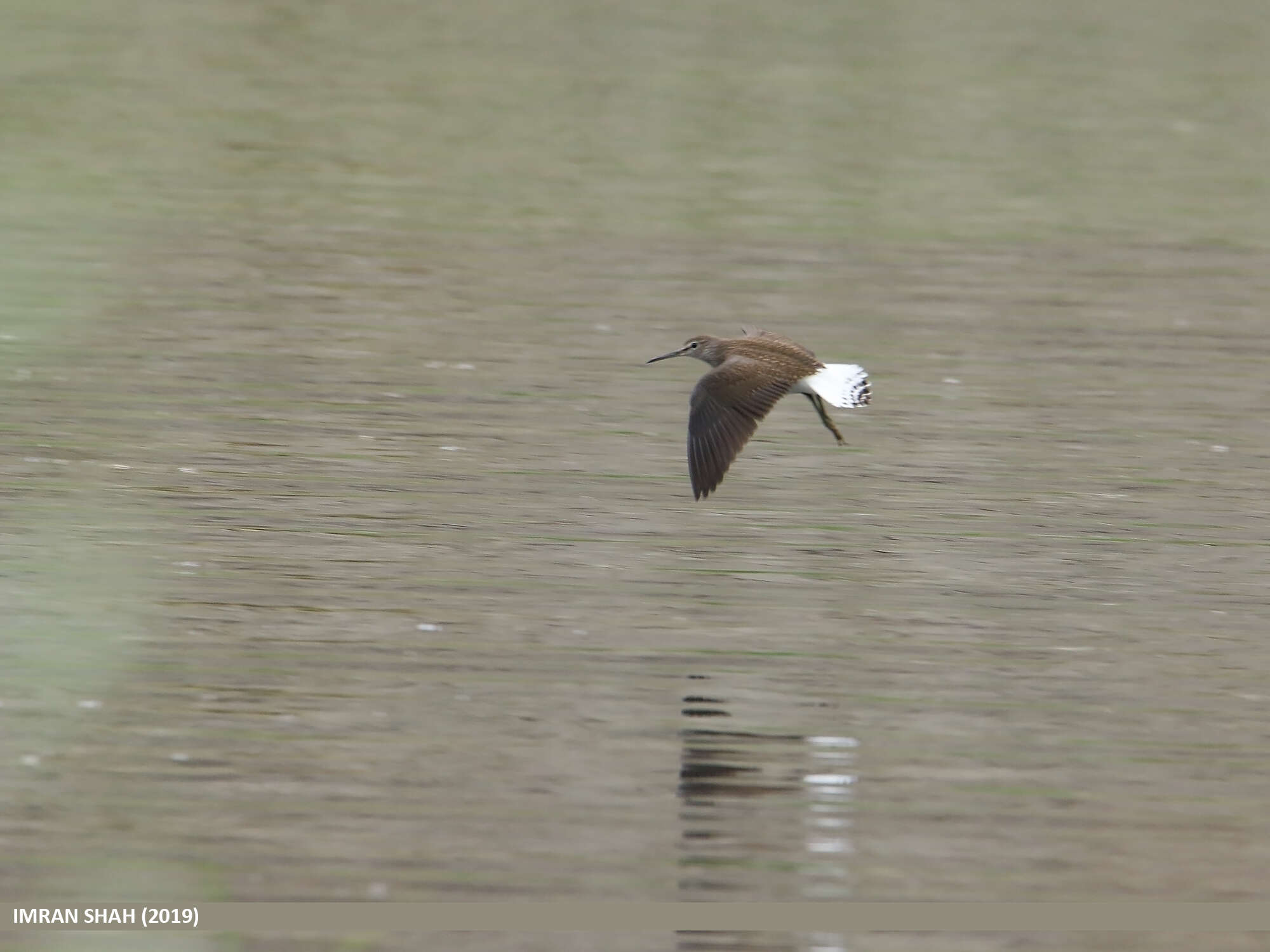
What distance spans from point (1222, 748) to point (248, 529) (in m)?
3.63

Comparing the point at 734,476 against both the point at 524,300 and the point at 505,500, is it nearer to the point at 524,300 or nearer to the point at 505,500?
the point at 505,500

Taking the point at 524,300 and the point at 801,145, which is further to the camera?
the point at 801,145

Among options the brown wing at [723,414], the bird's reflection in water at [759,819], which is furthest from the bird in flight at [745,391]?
the bird's reflection in water at [759,819]

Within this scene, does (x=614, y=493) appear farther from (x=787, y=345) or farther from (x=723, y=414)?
(x=787, y=345)

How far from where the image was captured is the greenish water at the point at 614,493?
5.08 metres

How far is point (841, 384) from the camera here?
7312 millimetres

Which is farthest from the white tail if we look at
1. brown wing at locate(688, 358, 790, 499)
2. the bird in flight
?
brown wing at locate(688, 358, 790, 499)

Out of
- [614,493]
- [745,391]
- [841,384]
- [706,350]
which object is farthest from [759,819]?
[706,350]

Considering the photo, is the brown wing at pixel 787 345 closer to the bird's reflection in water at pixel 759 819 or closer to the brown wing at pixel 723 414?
the brown wing at pixel 723 414

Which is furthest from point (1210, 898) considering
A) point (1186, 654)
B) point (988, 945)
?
point (1186, 654)

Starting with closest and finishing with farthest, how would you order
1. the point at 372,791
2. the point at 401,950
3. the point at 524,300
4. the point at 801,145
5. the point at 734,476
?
1. the point at 401,950
2. the point at 372,791
3. the point at 734,476
4. the point at 524,300
5. the point at 801,145

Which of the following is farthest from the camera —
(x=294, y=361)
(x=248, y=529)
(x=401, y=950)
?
(x=294, y=361)

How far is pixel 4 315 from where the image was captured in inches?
371

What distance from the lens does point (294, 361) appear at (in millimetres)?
9195
